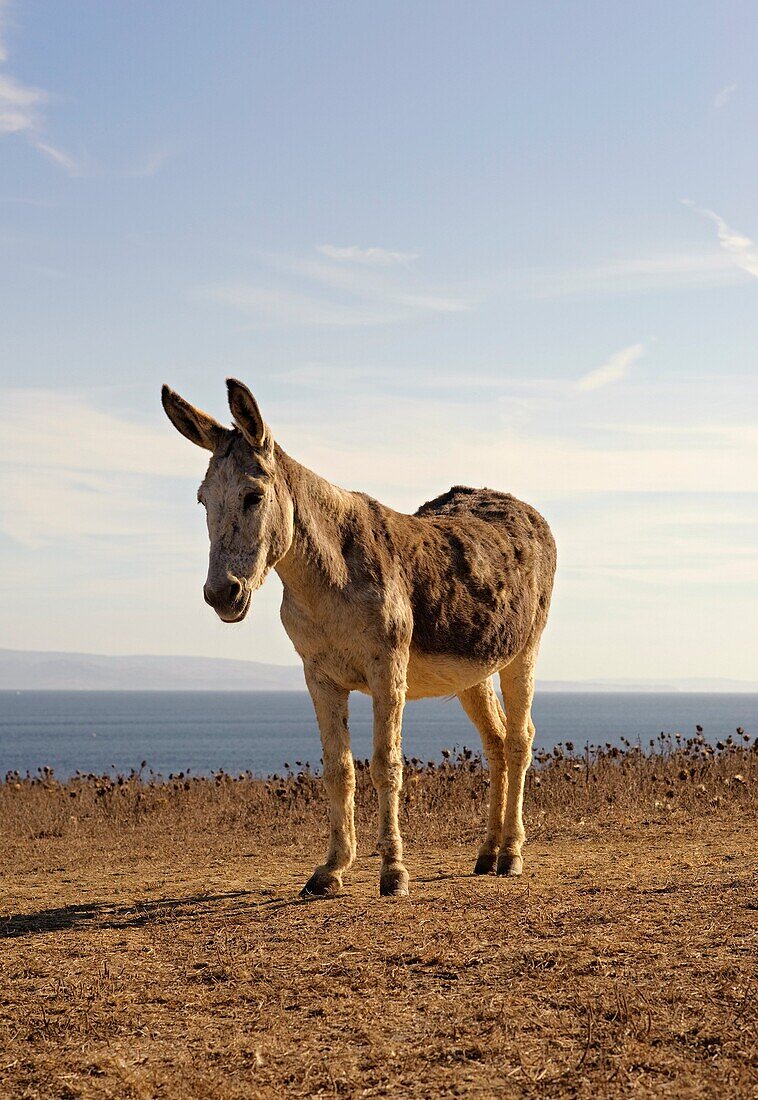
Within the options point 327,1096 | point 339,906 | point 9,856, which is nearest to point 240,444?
point 339,906

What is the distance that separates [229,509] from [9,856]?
21.1 feet

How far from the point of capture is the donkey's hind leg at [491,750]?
10023 millimetres

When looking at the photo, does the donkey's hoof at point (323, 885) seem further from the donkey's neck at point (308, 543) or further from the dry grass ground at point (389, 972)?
the donkey's neck at point (308, 543)

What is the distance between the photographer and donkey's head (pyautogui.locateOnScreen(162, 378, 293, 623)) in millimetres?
7586

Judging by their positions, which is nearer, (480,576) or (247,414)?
(247,414)

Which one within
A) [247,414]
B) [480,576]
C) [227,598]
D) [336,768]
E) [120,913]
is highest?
[247,414]

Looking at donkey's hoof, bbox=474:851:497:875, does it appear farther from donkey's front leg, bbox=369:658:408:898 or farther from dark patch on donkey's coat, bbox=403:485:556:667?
dark patch on donkey's coat, bbox=403:485:556:667

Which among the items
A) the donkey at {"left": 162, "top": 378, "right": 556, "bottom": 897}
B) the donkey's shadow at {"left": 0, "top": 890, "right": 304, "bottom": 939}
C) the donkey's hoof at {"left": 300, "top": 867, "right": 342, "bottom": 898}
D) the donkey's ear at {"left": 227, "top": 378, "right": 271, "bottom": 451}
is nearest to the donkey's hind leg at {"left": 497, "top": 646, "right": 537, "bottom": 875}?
the donkey at {"left": 162, "top": 378, "right": 556, "bottom": 897}

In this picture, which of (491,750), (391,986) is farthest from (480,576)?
(391,986)

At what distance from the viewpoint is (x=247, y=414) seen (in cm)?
789

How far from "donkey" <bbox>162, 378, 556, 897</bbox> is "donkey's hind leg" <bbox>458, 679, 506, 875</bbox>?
2 centimetres

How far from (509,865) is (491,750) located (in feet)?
3.74

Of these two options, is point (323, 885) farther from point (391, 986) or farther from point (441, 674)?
point (391, 986)

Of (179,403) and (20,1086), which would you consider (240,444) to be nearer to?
(179,403)
